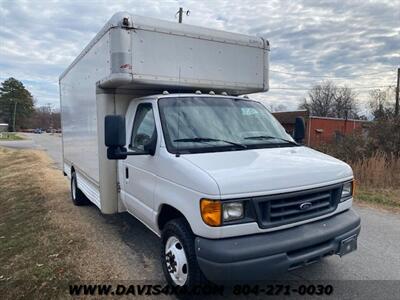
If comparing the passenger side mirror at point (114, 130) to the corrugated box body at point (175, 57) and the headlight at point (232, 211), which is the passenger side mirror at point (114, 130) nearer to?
the corrugated box body at point (175, 57)

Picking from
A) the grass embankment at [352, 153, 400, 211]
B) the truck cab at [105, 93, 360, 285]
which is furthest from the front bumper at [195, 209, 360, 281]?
the grass embankment at [352, 153, 400, 211]

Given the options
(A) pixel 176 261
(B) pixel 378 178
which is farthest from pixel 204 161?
(B) pixel 378 178

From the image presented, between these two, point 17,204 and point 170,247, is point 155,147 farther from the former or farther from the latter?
point 17,204

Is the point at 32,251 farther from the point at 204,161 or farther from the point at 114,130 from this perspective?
the point at 204,161

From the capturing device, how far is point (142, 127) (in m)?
4.52

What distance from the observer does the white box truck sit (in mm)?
3062

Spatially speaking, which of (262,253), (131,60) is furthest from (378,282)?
(131,60)

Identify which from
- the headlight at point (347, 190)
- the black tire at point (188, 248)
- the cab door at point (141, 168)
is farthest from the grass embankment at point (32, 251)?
the headlight at point (347, 190)

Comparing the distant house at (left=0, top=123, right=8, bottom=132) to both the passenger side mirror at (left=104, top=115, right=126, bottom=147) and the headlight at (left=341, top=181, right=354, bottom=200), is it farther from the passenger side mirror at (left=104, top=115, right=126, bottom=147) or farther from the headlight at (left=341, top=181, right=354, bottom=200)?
the headlight at (left=341, top=181, right=354, bottom=200)

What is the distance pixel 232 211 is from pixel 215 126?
1330 mm

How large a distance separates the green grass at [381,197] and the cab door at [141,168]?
18.4ft

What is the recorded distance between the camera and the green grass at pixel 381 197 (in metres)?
7.62

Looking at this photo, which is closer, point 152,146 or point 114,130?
point 114,130

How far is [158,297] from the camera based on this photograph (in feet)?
12.0
